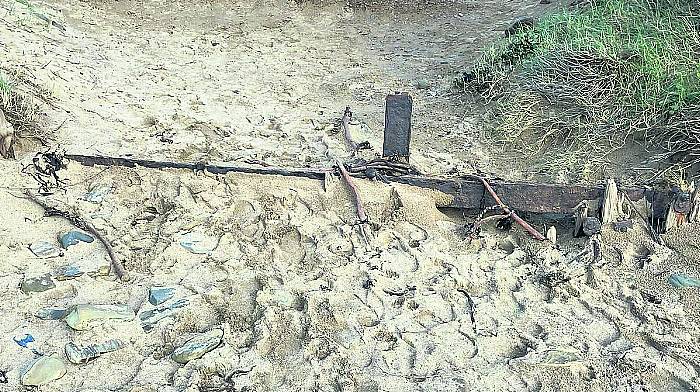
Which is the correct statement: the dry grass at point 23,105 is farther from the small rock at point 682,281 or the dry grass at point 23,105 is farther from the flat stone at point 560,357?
the small rock at point 682,281

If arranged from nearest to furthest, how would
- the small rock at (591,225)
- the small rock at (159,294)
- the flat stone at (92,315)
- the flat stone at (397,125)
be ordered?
the flat stone at (92,315)
the small rock at (159,294)
the small rock at (591,225)
the flat stone at (397,125)

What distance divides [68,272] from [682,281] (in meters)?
2.65

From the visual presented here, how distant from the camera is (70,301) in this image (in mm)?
2766

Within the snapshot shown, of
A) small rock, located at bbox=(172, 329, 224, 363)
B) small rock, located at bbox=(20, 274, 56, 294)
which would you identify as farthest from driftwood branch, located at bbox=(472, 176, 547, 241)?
small rock, located at bbox=(20, 274, 56, 294)

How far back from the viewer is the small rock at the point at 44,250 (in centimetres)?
304

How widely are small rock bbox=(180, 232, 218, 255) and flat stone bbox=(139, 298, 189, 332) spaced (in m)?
0.40

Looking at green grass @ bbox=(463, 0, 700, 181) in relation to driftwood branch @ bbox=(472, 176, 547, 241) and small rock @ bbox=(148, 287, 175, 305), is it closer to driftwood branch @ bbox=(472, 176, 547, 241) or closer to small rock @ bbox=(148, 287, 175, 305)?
driftwood branch @ bbox=(472, 176, 547, 241)

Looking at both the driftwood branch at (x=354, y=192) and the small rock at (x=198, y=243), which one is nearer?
the small rock at (x=198, y=243)

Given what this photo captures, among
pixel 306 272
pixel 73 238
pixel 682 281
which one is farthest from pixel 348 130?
pixel 682 281

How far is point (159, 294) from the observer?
2.81 meters

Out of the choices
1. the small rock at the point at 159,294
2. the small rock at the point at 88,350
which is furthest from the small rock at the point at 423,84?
the small rock at the point at 88,350

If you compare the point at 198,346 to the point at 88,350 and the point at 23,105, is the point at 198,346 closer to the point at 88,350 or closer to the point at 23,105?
the point at 88,350

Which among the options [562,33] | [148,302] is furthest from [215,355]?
[562,33]

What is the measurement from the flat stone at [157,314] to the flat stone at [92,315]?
0.17 ft
